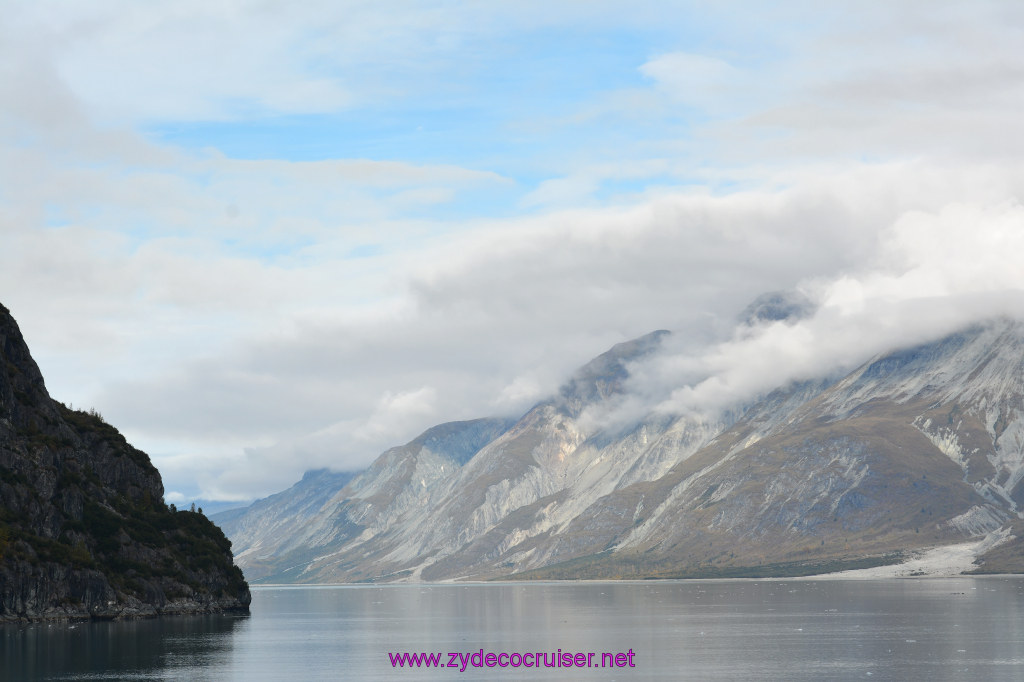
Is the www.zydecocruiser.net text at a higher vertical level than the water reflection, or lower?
lower

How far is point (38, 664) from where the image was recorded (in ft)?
498

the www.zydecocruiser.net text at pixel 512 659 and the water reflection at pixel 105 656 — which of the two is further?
the www.zydecocruiser.net text at pixel 512 659

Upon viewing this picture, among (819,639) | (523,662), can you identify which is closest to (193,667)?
(523,662)

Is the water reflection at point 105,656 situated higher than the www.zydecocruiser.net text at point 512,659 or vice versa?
the water reflection at point 105,656

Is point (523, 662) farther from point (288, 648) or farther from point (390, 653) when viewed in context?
point (288, 648)

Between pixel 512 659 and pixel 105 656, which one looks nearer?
pixel 105 656

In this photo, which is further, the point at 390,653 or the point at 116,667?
the point at 390,653

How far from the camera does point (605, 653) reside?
171m

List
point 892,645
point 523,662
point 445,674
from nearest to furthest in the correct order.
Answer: point 445,674 < point 523,662 < point 892,645

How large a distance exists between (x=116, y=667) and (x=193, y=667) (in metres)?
9.87

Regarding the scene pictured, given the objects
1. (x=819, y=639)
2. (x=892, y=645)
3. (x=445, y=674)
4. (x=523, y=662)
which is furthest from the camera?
Result: (x=819, y=639)

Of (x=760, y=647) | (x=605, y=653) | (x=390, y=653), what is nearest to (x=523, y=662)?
(x=605, y=653)

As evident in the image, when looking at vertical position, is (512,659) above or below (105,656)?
below

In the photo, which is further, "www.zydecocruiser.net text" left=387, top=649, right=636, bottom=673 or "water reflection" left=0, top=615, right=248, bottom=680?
"www.zydecocruiser.net text" left=387, top=649, right=636, bottom=673
